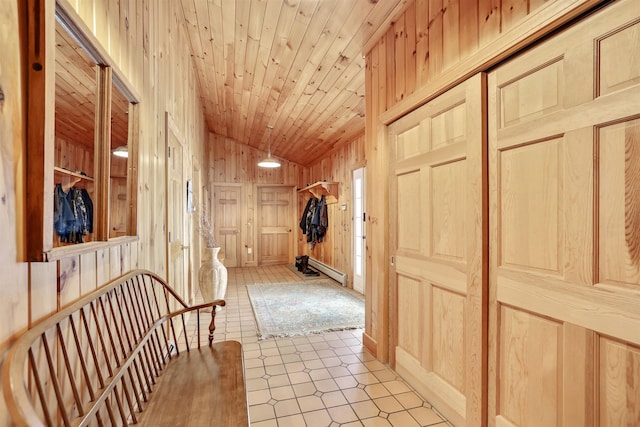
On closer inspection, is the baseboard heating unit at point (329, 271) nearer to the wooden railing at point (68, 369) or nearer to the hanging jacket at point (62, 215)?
the wooden railing at point (68, 369)

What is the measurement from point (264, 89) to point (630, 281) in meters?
3.87

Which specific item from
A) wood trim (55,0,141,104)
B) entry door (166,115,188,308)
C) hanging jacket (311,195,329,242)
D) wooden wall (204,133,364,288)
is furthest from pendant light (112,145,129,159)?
hanging jacket (311,195,329,242)

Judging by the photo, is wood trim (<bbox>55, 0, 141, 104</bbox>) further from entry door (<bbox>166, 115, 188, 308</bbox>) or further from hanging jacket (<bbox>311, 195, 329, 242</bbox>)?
hanging jacket (<bbox>311, 195, 329, 242</bbox>)

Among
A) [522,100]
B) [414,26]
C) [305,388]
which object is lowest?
→ [305,388]

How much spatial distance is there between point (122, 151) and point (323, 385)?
1924 millimetres

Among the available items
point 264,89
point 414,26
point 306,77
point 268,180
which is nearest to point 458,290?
point 414,26

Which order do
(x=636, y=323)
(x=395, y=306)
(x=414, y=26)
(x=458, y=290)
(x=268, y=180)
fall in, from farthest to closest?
(x=268, y=180) < (x=395, y=306) < (x=414, y=26) < (x=458, y=290) < (x=636, y=323)

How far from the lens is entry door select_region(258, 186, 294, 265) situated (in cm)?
746

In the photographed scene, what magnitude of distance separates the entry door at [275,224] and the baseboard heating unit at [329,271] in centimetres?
102

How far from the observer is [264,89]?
4.01 meters

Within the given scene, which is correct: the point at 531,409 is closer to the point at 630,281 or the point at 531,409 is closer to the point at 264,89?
the point at 630,281

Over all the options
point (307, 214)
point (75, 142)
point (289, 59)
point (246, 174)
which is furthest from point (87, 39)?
point (246, 174)

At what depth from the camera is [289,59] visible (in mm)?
3131

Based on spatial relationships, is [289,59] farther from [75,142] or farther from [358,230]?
[358,230]
